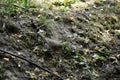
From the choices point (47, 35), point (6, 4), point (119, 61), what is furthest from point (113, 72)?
point (6, 4)

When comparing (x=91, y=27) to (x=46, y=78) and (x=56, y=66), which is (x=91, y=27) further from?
(x=46, y=78)

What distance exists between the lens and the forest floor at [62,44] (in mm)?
4977

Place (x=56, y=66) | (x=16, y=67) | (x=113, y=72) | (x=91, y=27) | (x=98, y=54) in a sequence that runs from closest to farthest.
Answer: (x=16, y=67) < (x=56, y=66) < (x=113, y=72) < (x=98, y=54) < (x=91, y=27)

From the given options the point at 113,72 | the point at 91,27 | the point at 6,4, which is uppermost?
the point at 6,4

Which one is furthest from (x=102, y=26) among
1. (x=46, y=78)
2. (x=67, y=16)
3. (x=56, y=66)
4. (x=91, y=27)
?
(x=46, y=78)

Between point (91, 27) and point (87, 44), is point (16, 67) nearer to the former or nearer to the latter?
point (87, 44)

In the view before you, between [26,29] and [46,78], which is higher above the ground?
[26,29]

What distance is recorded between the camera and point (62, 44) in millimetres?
5852

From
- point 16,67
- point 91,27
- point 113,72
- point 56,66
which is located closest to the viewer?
point 16,67

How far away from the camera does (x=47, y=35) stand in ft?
19.6

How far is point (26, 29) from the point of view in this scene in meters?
5.86

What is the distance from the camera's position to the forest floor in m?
4.98

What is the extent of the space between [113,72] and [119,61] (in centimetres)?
49

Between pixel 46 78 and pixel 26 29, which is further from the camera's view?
pixel 26 29
